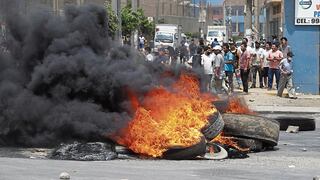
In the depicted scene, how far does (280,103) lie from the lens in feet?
66.5

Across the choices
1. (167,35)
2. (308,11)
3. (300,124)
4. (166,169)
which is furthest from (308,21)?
(167,35)

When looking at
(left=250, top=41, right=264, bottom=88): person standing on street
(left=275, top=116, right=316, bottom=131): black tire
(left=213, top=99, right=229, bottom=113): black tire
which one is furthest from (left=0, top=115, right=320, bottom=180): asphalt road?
(left=250, top=41, right=264, bottom=88): person standing on street

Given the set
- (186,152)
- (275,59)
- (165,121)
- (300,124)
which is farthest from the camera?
(275,59)

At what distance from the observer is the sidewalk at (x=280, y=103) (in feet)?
62.0

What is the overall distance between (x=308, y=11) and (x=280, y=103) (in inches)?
163

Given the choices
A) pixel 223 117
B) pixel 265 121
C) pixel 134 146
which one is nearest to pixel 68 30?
pixel 134 146

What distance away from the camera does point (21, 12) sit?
11062 millimetres

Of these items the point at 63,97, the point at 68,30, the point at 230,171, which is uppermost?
the point at 68,30

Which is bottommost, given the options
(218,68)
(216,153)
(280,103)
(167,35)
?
(280,103)

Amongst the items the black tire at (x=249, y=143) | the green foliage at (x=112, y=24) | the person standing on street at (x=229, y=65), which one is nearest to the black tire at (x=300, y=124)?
the black tire at (x=249, y=143)

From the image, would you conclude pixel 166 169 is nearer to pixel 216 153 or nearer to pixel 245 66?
pixel 216 153

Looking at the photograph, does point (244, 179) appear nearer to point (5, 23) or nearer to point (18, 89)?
point (18, 89)

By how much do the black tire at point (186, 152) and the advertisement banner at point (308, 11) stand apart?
14.1 metres

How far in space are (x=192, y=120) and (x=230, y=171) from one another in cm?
181
